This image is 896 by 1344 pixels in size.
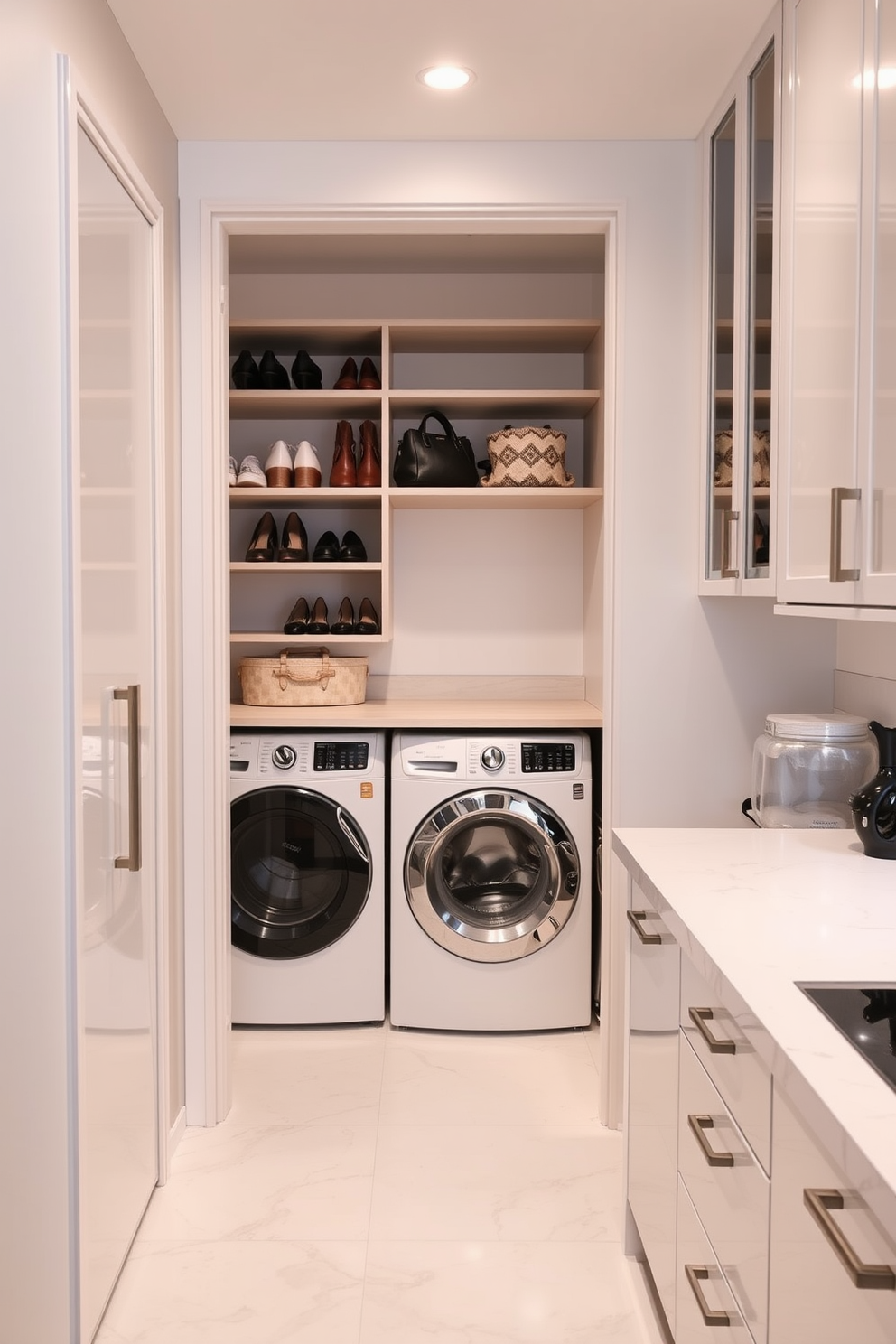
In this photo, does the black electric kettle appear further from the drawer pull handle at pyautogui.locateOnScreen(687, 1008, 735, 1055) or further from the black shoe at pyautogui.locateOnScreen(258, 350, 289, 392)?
the black shoe at pyautogui.locateOnScreen(258, 350, 289, 392)

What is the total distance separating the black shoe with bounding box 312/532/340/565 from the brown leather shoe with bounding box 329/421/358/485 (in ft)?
0.61

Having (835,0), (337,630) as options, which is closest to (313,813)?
(337,630)

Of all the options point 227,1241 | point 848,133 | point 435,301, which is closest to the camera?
point 848,133

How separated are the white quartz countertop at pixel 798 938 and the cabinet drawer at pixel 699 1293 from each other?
1.34 feet

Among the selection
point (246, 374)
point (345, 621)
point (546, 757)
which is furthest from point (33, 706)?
point (246, 374)

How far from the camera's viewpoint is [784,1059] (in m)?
1.10

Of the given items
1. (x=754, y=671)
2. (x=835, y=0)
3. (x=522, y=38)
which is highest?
(x=522, y=38)

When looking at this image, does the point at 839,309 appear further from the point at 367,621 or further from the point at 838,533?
the point at 367,621

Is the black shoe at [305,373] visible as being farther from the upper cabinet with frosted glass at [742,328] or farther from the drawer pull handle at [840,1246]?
the drawer pull handle at [840,1246]

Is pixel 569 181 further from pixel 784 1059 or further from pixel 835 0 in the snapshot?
pixel 784 1059

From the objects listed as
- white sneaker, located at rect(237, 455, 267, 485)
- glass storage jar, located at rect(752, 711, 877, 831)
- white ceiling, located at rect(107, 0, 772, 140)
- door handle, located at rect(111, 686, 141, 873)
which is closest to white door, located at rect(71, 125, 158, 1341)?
door handle, located at rect(111, 686, 141, 873)

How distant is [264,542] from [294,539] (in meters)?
0.10

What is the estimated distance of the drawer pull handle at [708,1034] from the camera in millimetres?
1373

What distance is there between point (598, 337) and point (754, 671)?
51.7 inches
